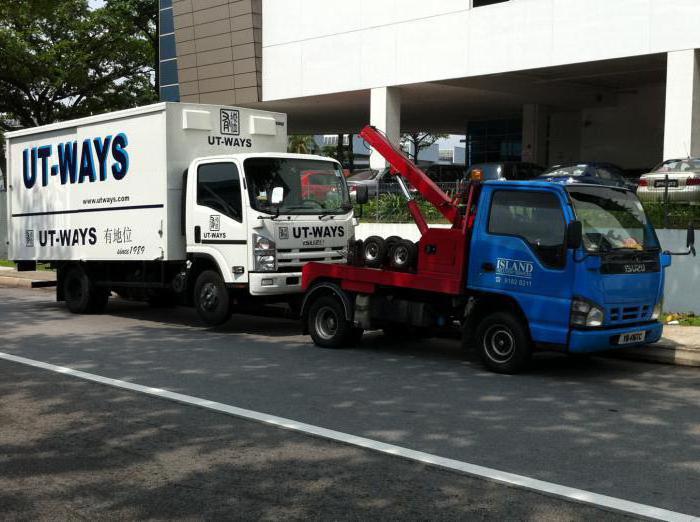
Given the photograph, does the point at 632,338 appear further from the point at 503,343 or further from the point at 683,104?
the point at 683,104

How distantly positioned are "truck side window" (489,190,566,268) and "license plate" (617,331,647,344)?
40.5 inches

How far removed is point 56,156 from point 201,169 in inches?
146

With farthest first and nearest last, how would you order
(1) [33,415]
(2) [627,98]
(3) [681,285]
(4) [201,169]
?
(2) [627,98]
(3) [681,285]
(4) [201,169]
(1) [33,415]

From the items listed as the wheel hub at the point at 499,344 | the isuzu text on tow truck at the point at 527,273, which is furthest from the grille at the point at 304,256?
the wheel hub at the point at 499,344

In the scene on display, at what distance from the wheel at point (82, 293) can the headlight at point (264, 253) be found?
156 inches

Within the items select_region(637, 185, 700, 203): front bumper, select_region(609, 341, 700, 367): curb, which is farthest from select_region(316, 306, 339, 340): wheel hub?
select_region(637, 185, 700, 203): front bumper

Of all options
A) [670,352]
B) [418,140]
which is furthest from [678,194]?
[418,140]

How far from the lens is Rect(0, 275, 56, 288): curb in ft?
61.7

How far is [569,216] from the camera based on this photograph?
8312mm

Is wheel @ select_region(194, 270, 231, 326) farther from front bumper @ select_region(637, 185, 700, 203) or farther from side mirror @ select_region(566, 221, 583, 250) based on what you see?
front bumper @ select_region(637, 185, 700, 203)

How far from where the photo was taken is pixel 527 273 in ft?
28.0

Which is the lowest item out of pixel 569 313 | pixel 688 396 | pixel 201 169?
pixel 688 396

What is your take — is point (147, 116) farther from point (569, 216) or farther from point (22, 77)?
point (22, 77)

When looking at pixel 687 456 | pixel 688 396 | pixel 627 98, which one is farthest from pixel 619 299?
pixel 627 98
